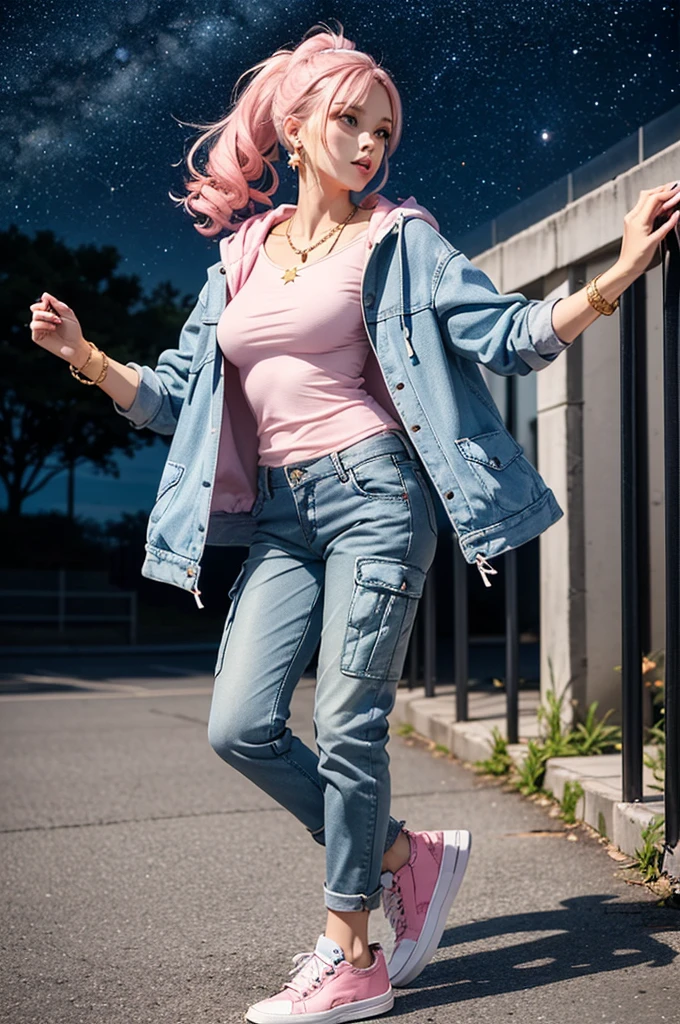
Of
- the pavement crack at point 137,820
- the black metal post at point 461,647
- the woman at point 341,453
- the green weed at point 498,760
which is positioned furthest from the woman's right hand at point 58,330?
the black metal post at point 461,647

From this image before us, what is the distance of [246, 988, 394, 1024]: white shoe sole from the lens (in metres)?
2.59

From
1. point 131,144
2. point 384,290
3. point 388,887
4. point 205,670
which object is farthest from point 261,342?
point 205,670

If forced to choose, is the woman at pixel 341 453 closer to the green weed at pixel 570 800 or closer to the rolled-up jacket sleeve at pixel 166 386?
the rolled-up jacket sleeve at pixel 166 386

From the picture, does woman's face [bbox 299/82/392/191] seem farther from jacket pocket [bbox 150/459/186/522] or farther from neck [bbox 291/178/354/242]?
jacket pocket [bbox 150/459/186/522]

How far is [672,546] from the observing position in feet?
10.9

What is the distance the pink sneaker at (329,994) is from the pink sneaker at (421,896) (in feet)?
0.56

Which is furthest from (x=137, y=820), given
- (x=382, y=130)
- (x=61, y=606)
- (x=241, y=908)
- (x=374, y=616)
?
(x=61, y=606)

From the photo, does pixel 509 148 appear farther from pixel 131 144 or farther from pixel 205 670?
pixel 205 670

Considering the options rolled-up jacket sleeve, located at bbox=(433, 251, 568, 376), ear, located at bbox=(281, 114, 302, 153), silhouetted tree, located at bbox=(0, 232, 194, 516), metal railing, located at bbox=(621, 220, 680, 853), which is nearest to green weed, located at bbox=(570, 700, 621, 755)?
metal railing, located at bbox=(621, 220, 680, 853)

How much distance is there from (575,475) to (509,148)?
91.3 inches

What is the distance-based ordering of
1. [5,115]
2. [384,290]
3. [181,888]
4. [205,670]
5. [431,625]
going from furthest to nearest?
1. [205,670]
2. [431,625]
3. [181,888]
4. [5,115]
5. [384,290]

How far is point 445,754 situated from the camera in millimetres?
6188

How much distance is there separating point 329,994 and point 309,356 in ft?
4.57

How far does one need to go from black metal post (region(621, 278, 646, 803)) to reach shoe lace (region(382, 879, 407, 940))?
1.26m
